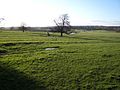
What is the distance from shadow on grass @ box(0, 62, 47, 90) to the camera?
14.2 meters

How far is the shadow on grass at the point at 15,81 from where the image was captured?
14.2m

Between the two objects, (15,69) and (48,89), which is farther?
(15,69)

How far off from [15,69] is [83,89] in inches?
284

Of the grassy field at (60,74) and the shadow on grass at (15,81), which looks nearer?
the shadow on grass at (15,81)

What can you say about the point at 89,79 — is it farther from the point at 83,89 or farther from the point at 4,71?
the point at 4,71

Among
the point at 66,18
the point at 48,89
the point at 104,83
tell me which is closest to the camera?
the point at 48,89

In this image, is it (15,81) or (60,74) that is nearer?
(15,81)

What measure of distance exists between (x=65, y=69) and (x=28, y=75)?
3699 millimetres

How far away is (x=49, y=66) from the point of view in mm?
19578

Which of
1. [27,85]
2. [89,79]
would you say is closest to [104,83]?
[89,79]

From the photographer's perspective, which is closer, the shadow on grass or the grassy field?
the shadow on grass

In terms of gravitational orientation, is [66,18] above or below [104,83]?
above

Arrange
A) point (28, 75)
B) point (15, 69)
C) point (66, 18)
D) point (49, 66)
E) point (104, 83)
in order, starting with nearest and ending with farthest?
point (104, 83), point (28, 75), point (15, 69), point (49, 66), point (66, 18)

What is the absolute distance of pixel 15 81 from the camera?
15336mm
